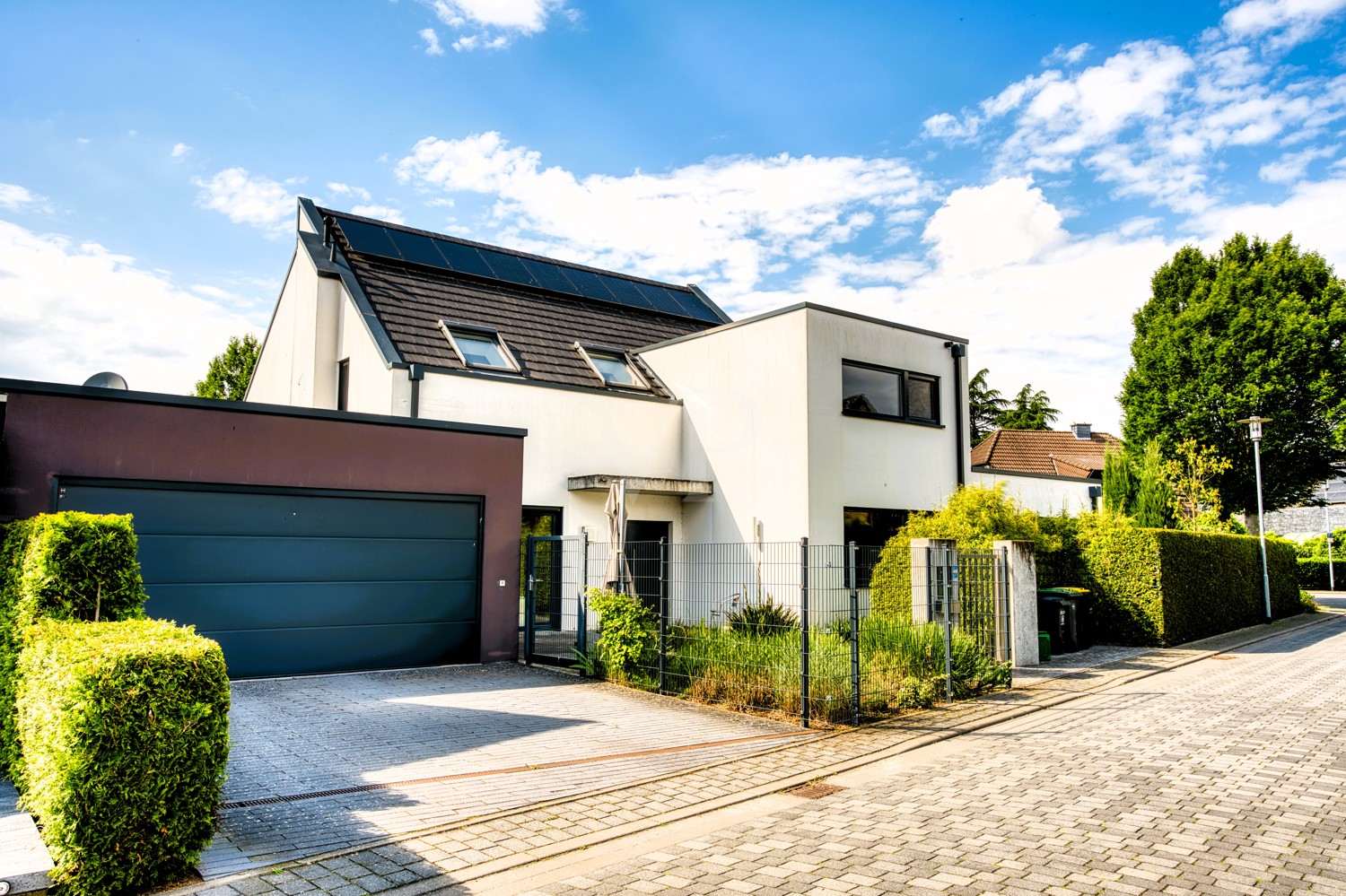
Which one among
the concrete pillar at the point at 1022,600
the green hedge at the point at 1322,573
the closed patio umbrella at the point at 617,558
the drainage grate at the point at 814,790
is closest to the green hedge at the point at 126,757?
the drainage grate at the point at 814,790

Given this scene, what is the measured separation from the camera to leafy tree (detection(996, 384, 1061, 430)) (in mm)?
49281

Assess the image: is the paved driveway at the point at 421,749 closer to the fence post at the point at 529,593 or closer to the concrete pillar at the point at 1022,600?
the fence post at the point at 529,593

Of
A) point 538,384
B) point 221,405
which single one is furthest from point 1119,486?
point 221,405

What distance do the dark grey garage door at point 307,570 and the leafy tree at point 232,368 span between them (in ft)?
75.2

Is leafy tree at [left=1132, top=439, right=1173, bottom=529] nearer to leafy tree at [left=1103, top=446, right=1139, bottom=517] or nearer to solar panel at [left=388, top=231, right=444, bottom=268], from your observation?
leafy tree at [left=1103, top=446, right=1139, bottom=517]

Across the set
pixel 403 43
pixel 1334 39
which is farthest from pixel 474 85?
pixel 1334 39

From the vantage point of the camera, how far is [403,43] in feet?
35.4

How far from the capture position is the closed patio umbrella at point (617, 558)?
1104 centimetres

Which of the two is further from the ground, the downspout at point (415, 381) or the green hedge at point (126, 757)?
the downspout at point (415, 381)

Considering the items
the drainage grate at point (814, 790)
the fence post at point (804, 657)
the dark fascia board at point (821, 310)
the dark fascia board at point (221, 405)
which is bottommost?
the drainage grate at point (814, 790)

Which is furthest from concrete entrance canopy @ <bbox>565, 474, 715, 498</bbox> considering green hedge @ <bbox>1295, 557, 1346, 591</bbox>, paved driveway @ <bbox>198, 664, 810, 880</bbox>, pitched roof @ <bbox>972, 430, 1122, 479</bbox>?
green hedge @ <bbox>1295, 557, 1346, 591</bbox>

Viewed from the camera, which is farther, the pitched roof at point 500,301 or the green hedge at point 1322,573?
the green hedge at point 1322,573

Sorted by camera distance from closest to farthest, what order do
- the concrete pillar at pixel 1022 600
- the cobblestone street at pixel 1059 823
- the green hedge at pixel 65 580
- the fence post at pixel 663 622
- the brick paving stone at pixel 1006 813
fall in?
the cobblestone street at pixel 1059 823 < the brick paving stone at pixel 1006 813 < the green hedge at pixel 65 580 < the fence post at pixel 663 622 < the concrete pillar at pixel 1022 600

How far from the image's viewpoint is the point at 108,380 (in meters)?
10.8
